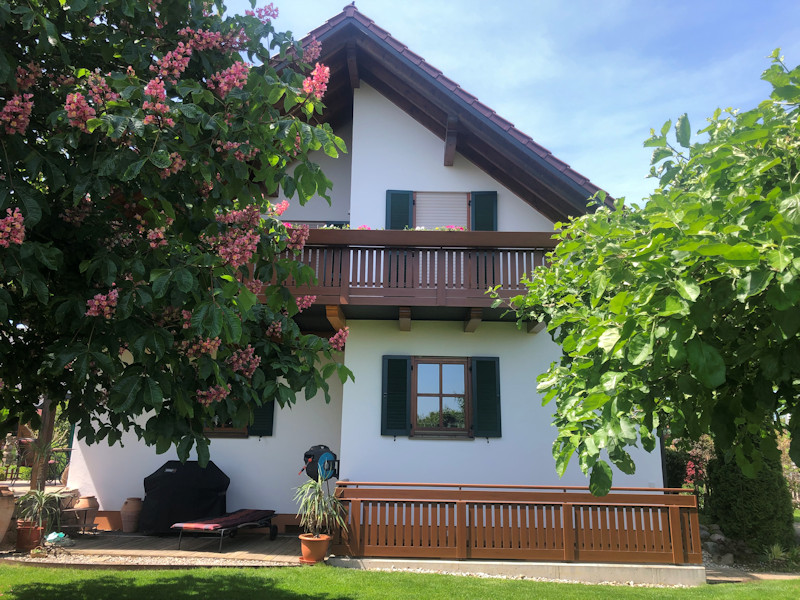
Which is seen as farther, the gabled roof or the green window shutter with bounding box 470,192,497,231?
the green window shutter with bounding box 470,192,497,231

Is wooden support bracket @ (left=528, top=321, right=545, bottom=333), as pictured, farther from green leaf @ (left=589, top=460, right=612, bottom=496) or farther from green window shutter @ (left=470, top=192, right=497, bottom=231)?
green leaf @ (left=589, top=460, right=612, bottom=496)

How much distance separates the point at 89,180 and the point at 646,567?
341 inches

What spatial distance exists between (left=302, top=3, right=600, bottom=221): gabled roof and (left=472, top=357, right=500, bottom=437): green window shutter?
327cm

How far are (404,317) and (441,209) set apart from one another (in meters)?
2.87

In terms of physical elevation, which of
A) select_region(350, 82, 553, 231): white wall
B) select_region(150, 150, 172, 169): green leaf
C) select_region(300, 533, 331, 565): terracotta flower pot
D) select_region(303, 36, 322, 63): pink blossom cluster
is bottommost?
select_region(300, 533, 331, 565): terracotta flower pot

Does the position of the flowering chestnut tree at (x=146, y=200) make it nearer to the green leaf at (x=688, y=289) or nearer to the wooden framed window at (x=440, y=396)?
the green leaf at (x=688, y=289)

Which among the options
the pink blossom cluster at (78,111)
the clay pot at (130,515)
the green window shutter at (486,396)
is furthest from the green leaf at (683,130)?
the clay pot at (130,515)

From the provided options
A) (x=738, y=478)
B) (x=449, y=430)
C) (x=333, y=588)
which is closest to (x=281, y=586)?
(x=333, y=588)

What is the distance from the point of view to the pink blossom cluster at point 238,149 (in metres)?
3.56

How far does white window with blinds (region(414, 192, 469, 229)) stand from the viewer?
39.0 ft

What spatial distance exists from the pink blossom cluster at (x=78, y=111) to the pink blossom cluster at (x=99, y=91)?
96mm

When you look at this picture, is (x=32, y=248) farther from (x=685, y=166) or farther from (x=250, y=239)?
(x=685, y=166)

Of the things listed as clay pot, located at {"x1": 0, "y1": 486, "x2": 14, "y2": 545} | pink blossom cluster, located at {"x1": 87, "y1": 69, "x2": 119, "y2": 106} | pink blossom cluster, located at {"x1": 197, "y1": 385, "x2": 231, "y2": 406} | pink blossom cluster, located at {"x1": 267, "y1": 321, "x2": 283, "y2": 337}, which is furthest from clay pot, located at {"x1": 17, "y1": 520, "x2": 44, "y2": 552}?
pink blossom cluster, located at {"x1": 87, "y1": 69, "x2": 119, "y2": 106}

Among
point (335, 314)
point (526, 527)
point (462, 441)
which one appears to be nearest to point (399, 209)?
point (335, 314)
